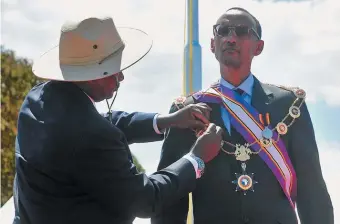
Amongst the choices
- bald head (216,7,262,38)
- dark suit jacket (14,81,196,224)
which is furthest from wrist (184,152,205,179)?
bald head (216,7,262,38)

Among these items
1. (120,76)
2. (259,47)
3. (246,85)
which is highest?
(259,47)

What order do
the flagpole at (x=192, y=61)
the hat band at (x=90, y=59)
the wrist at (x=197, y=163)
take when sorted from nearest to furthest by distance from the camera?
1. the hat band at (x=90, y=59)
2. the wrist at (x=197, y=163)
3. the flagpole at (x=192, y=61)

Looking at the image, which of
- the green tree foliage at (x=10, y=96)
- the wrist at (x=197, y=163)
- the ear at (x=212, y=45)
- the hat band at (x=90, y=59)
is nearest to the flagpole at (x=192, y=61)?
the ear at (x=212, y=45)

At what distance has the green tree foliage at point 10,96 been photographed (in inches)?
628

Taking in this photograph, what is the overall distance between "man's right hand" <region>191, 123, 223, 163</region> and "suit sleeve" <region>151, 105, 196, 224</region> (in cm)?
25

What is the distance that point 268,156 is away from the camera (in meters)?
3.33

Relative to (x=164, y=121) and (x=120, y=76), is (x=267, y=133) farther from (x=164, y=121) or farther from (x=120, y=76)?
(x=120, y=76)

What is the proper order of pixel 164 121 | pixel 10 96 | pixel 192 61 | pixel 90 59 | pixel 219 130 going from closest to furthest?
1. pixel 90 59
2. pixel 219 130
3. pixel 164 121
4. pixel 192 61
5. pixel 10 96

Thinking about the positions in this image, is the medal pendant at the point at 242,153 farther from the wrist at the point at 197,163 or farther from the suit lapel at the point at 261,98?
the wrist at the point at 197,163

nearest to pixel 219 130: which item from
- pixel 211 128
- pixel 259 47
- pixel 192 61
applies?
pixel 211 128

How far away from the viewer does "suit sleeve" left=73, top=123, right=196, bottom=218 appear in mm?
2652

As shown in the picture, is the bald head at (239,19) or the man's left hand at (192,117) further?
the bald head at (239,19)

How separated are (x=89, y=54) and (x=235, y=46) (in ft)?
3.06

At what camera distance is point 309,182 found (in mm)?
3305
